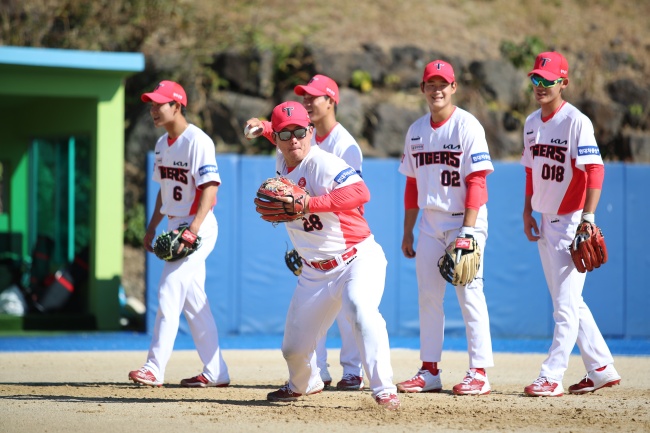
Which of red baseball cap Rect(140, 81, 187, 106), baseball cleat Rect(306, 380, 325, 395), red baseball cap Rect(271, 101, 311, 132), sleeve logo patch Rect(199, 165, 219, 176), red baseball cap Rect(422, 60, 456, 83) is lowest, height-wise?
baseball cleat Rect(306, 380, 325, 395)

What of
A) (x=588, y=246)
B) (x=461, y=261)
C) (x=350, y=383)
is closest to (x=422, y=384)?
(x=350, y=383)

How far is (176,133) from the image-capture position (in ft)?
24.6

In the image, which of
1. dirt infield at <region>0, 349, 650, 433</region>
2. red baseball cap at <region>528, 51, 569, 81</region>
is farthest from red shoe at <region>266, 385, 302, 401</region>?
red baseball cap at <region>528, 51, 569, 81</region>

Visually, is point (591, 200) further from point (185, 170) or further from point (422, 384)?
point (185, 170)

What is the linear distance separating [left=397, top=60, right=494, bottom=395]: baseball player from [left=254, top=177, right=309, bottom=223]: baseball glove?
1493 millimetres

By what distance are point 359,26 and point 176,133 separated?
16198 mm

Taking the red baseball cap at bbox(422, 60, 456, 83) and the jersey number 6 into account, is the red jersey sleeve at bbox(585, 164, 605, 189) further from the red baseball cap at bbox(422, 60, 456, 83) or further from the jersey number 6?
the jersey number 6

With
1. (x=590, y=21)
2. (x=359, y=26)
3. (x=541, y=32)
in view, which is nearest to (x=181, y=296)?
(x=359, y=26)

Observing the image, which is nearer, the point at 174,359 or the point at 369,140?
the point at 174,359

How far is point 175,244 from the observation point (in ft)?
23.2

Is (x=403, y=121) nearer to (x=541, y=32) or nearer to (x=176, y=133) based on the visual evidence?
(x=541, y=32)

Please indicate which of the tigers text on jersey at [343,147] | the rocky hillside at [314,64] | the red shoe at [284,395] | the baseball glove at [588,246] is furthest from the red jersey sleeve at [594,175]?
the rocky hillside at [314,64]

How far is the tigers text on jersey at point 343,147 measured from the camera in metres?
7.26

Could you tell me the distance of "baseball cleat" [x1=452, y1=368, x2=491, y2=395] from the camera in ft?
22.4
